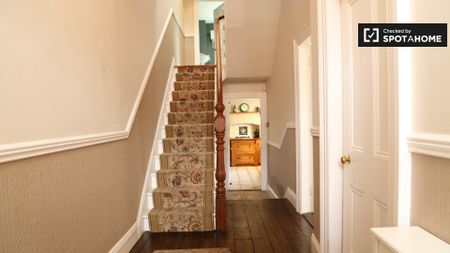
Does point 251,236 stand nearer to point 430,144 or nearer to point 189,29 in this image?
point 430,144

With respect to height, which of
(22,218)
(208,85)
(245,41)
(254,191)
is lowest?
(254,191)

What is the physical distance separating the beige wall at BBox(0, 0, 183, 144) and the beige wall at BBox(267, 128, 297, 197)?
2.08m

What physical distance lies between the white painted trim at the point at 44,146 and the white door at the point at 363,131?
1547 millimetres

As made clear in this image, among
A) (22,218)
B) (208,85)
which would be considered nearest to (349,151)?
(22,218)

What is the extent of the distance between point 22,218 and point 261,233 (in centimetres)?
197

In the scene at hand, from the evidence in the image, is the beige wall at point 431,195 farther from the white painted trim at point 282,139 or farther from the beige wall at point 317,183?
the white painted trim at point 282,139

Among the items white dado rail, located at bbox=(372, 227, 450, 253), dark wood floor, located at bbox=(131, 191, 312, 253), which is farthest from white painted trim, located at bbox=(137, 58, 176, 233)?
white dado rail, located at bbox=(372, 227, 450, 253)

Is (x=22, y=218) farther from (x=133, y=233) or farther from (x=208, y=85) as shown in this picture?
(x=208, y=85)

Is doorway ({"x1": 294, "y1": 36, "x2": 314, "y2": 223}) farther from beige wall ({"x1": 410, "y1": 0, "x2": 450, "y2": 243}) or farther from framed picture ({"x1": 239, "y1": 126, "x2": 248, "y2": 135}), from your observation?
framed picture ({"x1": 239, "y1": 126, "x2": 248, "y2": 135})

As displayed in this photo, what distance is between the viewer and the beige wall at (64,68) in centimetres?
109

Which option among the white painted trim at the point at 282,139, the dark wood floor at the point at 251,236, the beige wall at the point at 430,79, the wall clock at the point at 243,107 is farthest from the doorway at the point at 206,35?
the beige wall at the point at 430,79

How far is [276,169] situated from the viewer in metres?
4.50

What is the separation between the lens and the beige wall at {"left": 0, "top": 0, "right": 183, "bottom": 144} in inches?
42.8

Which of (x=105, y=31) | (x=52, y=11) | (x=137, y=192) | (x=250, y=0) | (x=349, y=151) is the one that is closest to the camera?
(x=52, y=11)
